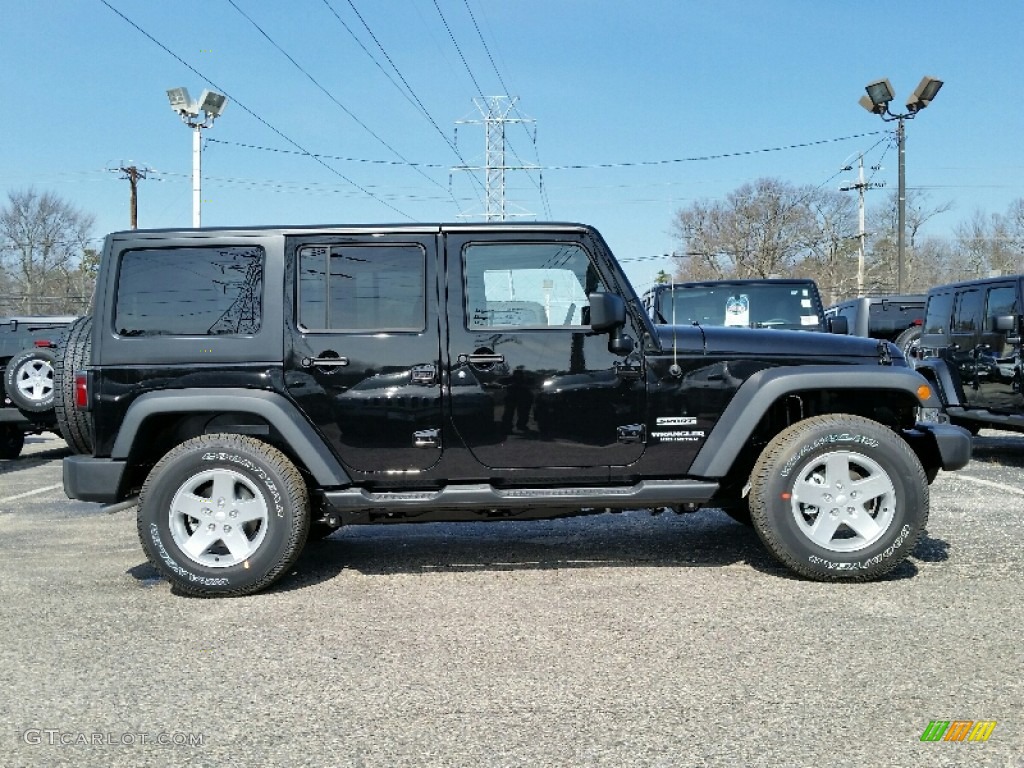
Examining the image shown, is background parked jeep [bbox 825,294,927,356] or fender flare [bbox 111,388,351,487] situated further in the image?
background parked jeep [bbox 825,294,927,356]

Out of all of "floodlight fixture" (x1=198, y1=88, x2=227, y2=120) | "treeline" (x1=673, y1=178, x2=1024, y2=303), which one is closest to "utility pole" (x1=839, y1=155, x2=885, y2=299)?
"treeline" (x1=673, y1=178, x2=1024, y2=303)

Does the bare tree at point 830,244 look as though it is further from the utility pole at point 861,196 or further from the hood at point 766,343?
the hood at point 766,343

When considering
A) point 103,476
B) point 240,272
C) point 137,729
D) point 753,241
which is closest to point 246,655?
point 137,729

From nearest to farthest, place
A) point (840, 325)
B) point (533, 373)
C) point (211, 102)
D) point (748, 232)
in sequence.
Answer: point (533, 373) → point (840, 325) → point (211, 102) → point (748, 232)

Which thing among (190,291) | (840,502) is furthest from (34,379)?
(840,502)

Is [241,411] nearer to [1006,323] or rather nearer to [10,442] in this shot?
[1006,323]

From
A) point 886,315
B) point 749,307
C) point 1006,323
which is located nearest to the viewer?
point 1006,323

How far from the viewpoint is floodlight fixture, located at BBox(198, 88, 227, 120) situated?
96.6 feet

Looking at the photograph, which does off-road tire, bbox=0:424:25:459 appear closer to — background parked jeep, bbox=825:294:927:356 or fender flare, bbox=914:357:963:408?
fender flare, bbox=914:357:963:408

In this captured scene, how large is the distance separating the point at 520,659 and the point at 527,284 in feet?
6.76

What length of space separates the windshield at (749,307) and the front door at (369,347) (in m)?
5.57

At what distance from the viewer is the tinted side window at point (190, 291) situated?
4.75 metres

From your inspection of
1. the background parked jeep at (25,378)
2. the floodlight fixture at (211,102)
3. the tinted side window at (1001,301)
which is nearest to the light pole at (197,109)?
the floodlight fixture at (211,102)

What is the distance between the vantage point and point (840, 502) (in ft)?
15.3
